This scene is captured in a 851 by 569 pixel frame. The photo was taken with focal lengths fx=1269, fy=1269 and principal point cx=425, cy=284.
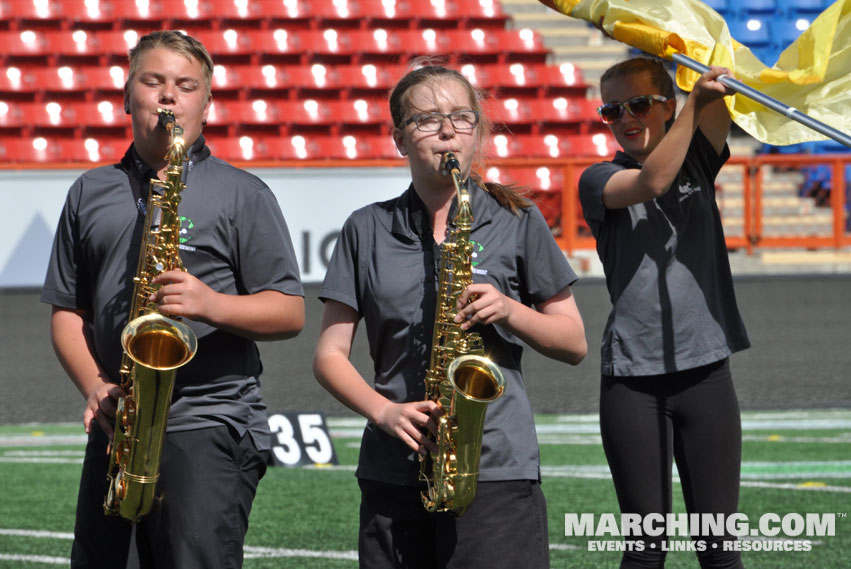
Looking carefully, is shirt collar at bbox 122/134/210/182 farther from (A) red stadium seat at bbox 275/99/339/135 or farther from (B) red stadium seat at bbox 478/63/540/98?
(B) red stadium seat at bbox 478/63/540/98

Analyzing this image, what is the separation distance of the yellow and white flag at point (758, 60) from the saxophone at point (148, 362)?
1309mm

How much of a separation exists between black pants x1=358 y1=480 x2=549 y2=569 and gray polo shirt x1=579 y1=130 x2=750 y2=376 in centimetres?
83

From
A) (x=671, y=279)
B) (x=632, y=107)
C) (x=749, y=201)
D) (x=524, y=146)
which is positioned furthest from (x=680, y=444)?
(x=524, y=146)

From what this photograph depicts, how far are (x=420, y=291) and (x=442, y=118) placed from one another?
0.39 m

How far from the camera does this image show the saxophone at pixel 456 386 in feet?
8.68

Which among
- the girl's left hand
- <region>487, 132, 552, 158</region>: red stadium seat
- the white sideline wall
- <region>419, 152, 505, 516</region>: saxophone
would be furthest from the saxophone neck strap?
<region>487, 132, 552, 158</region>: red stadium seat

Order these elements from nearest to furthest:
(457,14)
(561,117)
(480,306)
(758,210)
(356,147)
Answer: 1. (480,306)
2. (758,210)
3. (356,147)
4. (561,117)
5. (457,14)

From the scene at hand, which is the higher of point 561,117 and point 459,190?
point 459,190

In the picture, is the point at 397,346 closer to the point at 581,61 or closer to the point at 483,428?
the point at 483,428

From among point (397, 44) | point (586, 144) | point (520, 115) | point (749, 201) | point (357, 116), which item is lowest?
point (586, 144)

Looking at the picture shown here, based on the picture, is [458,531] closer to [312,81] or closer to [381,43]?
[312,81]

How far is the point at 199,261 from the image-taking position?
2924mm

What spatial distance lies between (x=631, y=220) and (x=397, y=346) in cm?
100

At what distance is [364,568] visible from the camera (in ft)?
9.04
